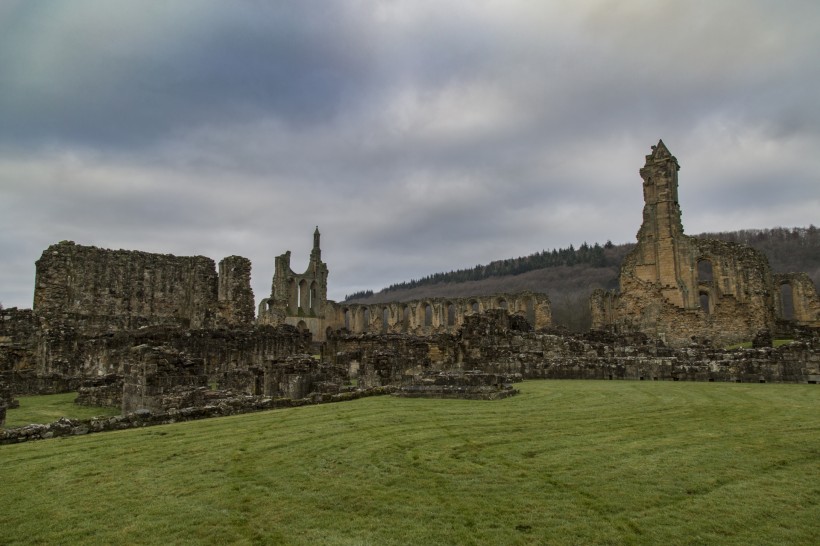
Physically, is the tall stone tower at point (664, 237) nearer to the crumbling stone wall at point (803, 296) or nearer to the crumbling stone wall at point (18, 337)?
the crumbling stone wall at point (803, 296)

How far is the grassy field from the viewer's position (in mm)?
4043

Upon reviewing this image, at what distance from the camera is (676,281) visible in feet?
103

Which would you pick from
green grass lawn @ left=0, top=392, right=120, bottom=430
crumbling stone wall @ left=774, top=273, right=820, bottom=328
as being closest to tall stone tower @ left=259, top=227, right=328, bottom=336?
green grass lawn @ left=0, top=392, right=120, bottom=430

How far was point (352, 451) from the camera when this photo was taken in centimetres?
643

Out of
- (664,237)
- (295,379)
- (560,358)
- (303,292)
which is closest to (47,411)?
(295,379)

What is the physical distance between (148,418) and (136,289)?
2571 centimetres

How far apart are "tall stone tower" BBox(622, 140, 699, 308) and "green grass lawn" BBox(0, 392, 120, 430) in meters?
28.8

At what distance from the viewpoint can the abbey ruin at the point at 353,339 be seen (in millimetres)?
13703

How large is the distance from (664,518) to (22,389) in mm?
18942

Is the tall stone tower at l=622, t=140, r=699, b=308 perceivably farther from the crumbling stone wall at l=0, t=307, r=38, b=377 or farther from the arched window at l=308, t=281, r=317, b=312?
the arched window at l=308, t=281, r=317, b=312

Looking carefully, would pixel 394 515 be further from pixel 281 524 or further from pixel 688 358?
pixel 688 358

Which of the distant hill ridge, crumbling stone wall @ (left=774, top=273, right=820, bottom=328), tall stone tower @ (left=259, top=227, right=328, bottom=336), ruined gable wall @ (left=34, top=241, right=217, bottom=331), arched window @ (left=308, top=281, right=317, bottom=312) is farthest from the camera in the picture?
the distant hill ridge

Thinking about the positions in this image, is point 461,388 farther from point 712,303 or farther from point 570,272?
point 570,272

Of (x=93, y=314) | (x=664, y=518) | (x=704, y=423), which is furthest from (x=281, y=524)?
(x=93, y=314)
